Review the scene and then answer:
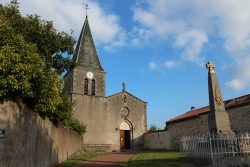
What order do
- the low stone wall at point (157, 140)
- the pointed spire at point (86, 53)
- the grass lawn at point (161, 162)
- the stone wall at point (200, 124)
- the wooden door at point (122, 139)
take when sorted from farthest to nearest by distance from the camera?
the wooden door at point (122, 139)
the pointed spire at point (86, 53)
the low stone wall at point (157, 140)
the stone wall at point (200, 124)
the grass lawn at point (161, 162)

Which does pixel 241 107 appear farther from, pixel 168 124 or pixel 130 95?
pixel 130 95

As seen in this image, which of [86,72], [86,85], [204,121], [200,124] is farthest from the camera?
[86,72]

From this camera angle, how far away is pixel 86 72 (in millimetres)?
37094

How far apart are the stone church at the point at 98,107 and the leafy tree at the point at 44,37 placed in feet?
49.4

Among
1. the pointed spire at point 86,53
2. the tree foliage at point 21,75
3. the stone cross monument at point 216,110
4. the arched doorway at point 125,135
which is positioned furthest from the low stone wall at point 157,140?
the tree foliage at point 21,75

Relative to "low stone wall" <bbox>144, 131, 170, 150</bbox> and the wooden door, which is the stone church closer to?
the wooden door

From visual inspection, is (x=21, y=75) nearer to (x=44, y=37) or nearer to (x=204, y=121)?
(x=44, y=37)

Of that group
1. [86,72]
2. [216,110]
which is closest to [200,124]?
[216,110]

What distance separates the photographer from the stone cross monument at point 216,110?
43.8 feet

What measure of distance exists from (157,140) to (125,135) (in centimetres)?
491

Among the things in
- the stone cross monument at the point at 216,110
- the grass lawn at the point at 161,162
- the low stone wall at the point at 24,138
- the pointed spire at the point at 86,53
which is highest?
the pointed spire at the point at 86,53

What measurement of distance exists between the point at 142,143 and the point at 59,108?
25744 millimetres

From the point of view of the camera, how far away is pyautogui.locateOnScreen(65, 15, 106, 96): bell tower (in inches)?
1424

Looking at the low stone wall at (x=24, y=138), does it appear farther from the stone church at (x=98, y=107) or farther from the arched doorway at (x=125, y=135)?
the arched doorway at (x=125, y=135)
